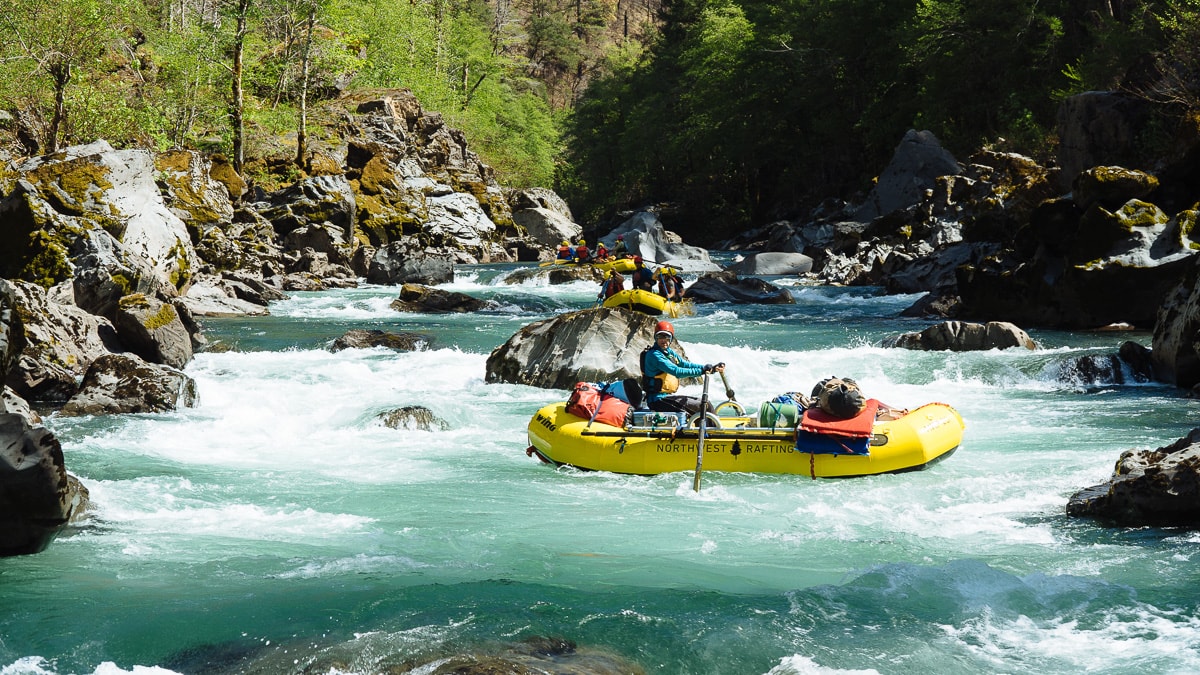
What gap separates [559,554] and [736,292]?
17007mm

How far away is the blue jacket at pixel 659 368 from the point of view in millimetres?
9195

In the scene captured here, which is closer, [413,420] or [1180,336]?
[413,420]

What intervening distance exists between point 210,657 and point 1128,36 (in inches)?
996

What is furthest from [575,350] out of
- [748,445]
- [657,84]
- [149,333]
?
[657,84]

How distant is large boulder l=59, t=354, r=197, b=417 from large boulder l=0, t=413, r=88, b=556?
4982 mm

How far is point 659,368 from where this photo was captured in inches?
370

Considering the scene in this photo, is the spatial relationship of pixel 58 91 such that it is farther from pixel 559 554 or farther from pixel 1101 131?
pixel 1101 131

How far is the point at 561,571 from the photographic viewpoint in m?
6.22

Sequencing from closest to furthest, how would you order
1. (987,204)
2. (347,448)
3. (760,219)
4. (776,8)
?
(347,448)
(987,204)
(776,8)
(760,219)

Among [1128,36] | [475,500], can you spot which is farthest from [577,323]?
[1128,36]

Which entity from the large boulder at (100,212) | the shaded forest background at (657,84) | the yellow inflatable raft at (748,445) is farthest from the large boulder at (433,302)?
the yellow inflatable raft at (748,445)

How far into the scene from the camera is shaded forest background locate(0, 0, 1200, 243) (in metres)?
23.1

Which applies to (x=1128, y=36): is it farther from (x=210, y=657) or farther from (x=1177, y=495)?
(x=210, y=657)

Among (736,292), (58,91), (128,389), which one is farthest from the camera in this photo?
(736,292)
